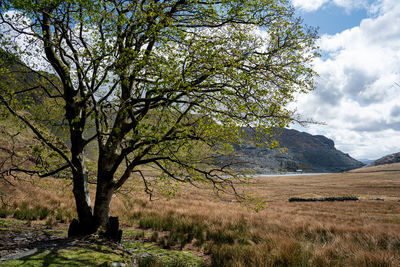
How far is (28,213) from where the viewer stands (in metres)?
11.7

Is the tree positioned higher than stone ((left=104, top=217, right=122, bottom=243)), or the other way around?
the tree

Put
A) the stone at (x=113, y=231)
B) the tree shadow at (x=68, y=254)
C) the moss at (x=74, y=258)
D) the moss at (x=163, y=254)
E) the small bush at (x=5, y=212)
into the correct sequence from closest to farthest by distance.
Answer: the moss at (x=74, y=258)
the tree shadow at (x=68, y=254)
the moss at (x=163, y=254)
the stone at (x=113, y=231)
the small bush at (x=5, y=212)

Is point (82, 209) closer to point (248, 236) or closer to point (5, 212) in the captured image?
point (248, 236)

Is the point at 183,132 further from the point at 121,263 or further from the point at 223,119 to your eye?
the point at 121,263

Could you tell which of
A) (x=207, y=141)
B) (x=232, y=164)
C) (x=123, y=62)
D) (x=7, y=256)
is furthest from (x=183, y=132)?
(x=7, y=256)

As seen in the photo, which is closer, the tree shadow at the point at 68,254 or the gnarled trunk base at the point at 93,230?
the tree shadow at the point at 68,254

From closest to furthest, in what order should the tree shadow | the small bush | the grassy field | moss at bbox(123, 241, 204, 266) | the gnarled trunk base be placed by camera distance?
the tree shadow < the grassy field < moss at bbox(123, 241, 204, 266) < the gnarled trunk base < the small bush

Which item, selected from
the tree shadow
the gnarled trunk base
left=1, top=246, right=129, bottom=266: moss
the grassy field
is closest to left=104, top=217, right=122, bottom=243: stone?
the gnarled trunk base

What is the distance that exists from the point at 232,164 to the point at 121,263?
13.1ft

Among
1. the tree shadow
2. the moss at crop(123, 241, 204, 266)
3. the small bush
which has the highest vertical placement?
the tree shadow

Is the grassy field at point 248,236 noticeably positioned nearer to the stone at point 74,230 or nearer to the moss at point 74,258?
the stone at point 74,230

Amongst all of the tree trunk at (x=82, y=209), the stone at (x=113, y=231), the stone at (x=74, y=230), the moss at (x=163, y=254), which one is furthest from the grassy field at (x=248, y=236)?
the stone at (x=74, y=230)

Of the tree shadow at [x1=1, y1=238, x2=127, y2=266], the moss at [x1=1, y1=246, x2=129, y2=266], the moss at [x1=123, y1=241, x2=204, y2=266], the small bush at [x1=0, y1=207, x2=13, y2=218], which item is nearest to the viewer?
the moss at [x1=1, y1=246, x2=129, y2=266]

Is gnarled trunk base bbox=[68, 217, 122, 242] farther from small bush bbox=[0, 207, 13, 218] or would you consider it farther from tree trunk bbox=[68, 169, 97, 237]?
small bush bbox=[0, 207, 13, 218]
